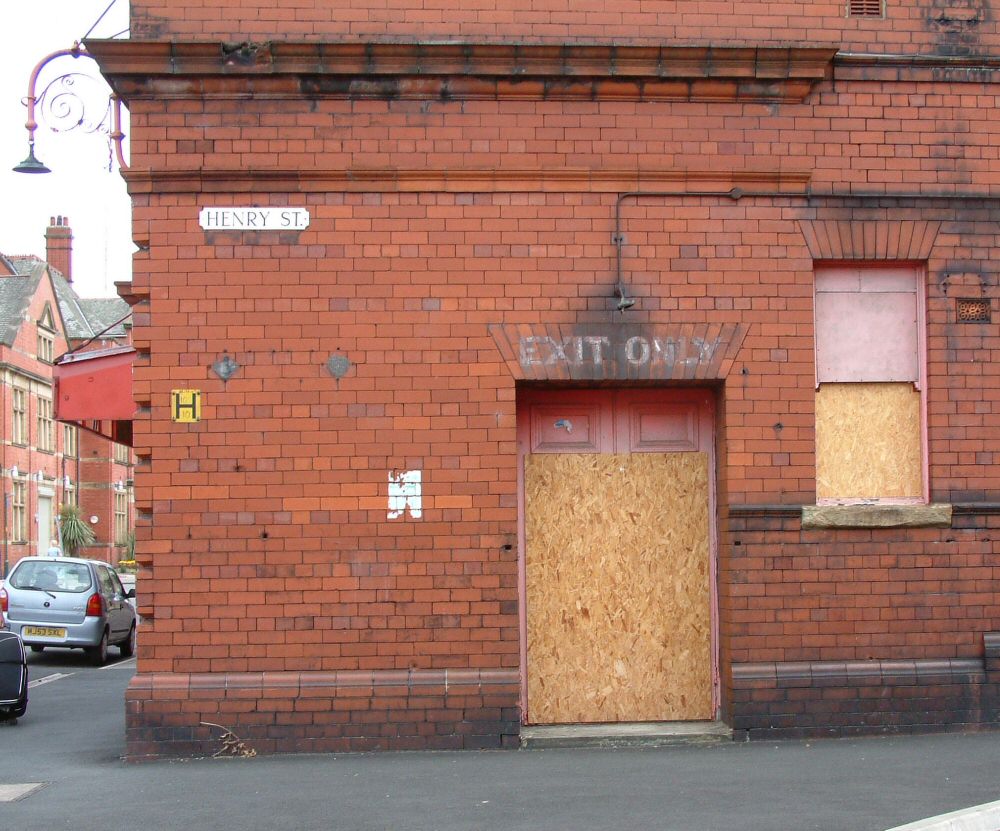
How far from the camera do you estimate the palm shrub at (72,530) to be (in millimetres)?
58750

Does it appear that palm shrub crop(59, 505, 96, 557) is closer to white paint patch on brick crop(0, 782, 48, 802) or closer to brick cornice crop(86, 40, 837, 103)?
brick cornice crop(86, 40, 837, 103)

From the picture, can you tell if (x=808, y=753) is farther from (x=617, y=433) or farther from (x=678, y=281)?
(x=678, y=281)

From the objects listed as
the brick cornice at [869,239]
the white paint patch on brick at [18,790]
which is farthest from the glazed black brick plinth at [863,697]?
the white paint patch on brick at [18,790]

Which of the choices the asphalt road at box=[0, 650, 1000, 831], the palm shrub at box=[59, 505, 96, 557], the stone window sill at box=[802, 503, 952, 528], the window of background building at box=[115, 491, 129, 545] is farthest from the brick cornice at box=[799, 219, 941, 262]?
the window of background building at box=[115, 491, 129, 545]

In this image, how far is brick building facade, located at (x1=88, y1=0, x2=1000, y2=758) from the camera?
Answer: 396 inches

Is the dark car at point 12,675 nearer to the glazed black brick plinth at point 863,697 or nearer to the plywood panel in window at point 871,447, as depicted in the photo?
the glazed black brick plinth at point 863,697

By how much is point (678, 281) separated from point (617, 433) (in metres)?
1.26

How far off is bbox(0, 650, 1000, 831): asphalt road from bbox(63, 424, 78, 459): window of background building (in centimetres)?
5576

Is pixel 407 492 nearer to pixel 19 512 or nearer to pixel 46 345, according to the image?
pixel 19 512

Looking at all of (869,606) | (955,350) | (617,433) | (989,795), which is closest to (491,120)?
(617,433)

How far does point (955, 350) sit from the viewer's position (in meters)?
10.5

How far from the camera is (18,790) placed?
9.06 metres

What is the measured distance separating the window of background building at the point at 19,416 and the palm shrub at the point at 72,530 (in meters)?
3.70

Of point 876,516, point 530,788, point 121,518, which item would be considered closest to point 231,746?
point 530,788
